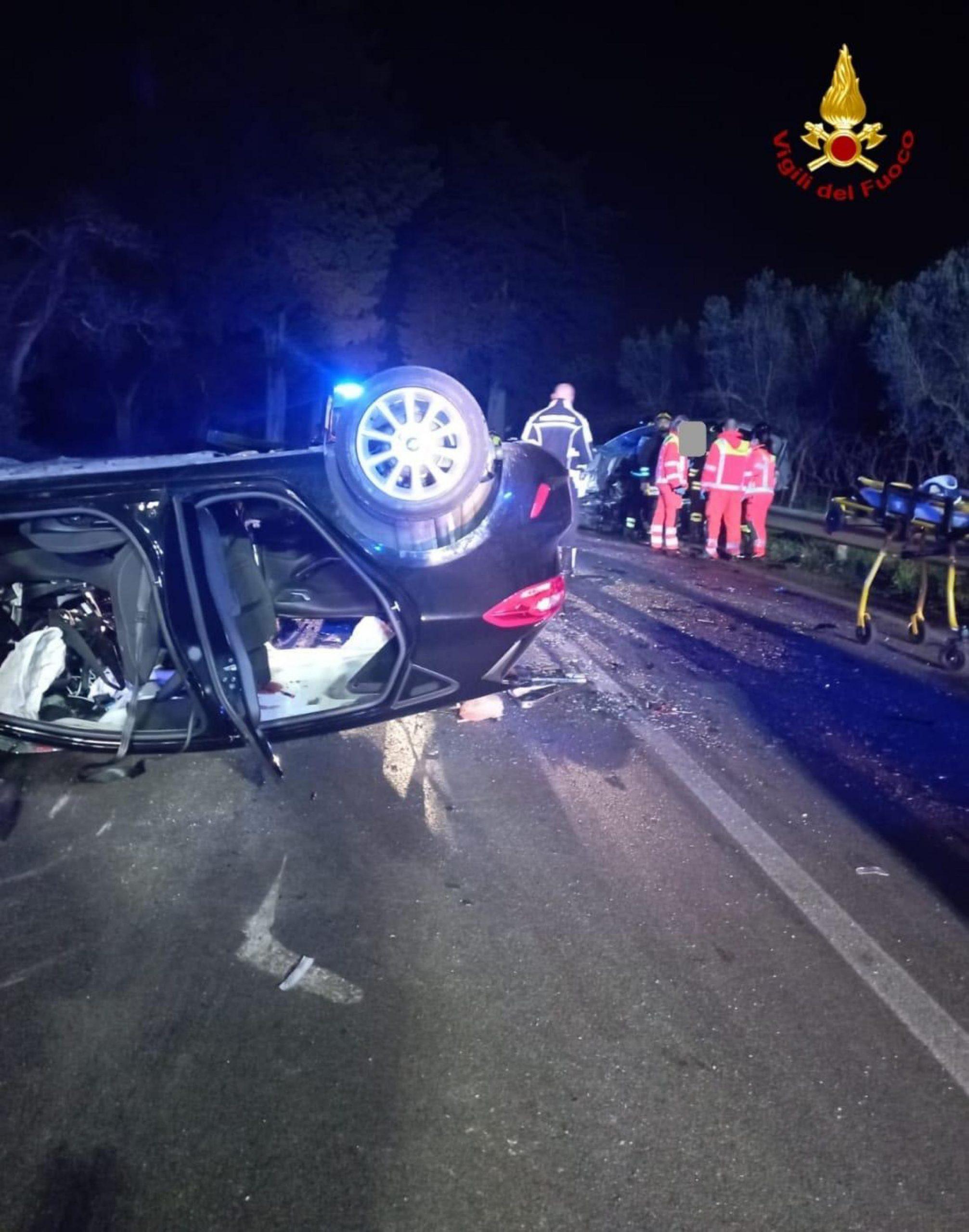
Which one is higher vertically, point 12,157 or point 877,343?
point 12,157

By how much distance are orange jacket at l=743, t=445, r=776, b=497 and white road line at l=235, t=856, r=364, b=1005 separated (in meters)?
10.5

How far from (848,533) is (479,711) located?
7047 millimetres

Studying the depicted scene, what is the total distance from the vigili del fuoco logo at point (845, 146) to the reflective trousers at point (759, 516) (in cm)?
1408

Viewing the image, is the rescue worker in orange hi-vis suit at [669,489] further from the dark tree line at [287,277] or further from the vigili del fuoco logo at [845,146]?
the vigili del fuoco logo at [845,146]

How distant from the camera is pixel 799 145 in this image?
28812mm

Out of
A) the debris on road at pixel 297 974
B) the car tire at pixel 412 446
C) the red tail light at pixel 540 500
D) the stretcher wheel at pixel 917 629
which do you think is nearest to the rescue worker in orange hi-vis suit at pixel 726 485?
the stretcher wheel at pixel 917 629

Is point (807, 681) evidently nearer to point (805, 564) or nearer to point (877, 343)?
point (805, 564)

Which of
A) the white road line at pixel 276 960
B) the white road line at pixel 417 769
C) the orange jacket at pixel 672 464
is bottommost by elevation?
the white road line at pixel 276 960

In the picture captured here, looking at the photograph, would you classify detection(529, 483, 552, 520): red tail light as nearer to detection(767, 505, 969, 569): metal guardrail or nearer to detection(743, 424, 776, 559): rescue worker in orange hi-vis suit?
detection(767, 505, 969, 569): metal guardrail

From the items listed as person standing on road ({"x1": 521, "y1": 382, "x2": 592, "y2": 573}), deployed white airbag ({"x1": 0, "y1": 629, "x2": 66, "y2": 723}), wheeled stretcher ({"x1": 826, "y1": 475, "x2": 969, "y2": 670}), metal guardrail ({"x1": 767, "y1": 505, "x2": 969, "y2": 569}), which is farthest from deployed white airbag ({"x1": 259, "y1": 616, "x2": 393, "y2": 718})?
person standing on road ({"x1": 521, "y1": 382, "x2": 592, "y2": 573})

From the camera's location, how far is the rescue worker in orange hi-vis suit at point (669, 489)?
1470 centimetres

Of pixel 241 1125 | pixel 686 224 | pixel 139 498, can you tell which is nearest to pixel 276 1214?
pixel 241 1125

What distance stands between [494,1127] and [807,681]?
5.30 m

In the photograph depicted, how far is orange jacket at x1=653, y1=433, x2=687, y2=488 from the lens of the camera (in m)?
14.7
